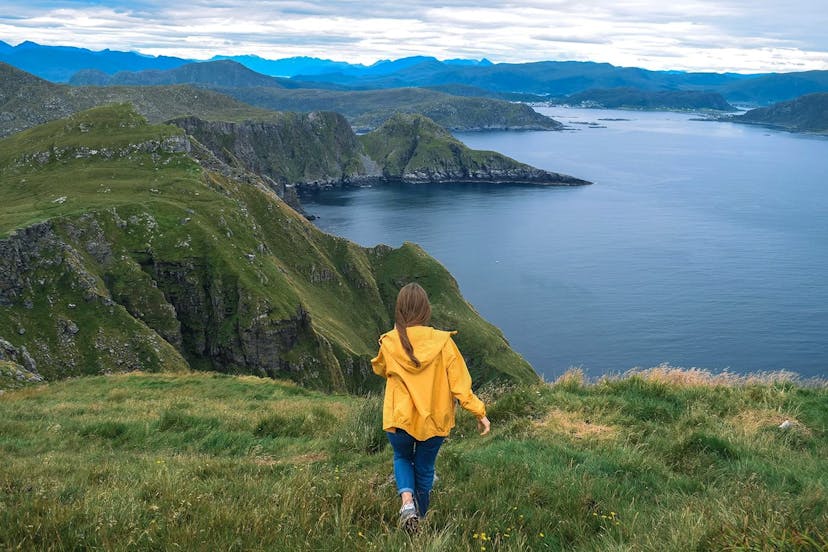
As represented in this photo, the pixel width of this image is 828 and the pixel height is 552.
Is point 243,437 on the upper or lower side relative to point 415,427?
lower

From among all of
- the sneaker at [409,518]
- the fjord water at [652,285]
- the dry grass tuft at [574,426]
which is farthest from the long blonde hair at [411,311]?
the fjord water at [652,285]

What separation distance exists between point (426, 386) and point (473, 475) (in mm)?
2140

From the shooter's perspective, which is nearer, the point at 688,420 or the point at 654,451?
the point at 654,451

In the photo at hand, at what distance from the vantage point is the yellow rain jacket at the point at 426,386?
732 cm

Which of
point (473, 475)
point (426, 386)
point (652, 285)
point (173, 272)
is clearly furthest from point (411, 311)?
point (652, 285)

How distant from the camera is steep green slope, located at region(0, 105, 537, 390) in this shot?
62469 millimetres

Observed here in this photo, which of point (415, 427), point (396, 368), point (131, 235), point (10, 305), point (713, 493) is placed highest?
point (396, 368)

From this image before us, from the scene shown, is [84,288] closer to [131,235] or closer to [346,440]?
[131,235]

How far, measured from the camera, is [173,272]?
79375 millimetres

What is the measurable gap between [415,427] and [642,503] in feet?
11.3

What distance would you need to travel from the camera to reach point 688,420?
12766mm

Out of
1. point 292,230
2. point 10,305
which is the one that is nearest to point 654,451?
point 10,305

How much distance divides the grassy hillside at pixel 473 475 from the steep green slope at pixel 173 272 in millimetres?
52097

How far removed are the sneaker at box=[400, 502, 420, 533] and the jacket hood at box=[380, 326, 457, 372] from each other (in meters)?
1.60
